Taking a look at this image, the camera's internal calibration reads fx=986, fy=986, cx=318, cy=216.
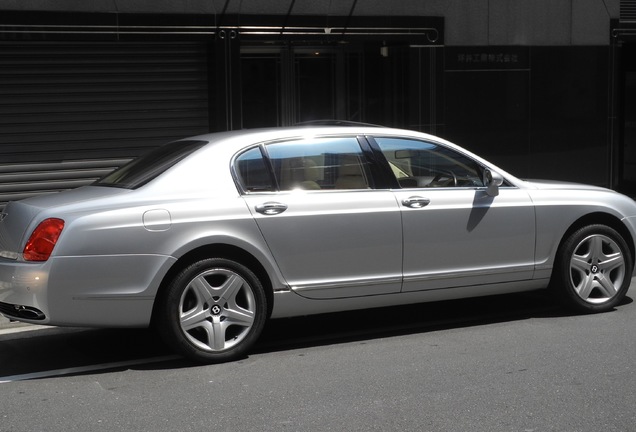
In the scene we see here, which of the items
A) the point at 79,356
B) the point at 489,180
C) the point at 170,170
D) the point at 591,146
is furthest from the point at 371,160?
the point at 591,146

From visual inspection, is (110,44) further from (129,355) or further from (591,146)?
(591,146)

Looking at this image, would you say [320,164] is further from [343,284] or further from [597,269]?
[597,269]

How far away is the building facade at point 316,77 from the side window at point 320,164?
19.2 feet

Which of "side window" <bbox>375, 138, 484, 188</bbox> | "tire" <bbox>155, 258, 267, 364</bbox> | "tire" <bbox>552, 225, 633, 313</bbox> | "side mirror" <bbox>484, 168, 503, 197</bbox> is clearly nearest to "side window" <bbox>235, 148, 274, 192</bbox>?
"tire" <bbox>155, 258, 267, 364</bbox>

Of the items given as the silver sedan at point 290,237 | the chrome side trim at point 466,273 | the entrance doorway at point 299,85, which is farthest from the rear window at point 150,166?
the entrance doorway at point 299,85

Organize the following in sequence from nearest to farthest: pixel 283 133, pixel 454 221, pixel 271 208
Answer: pixel 271 208 < pixel 283 133 < pixel 454 221

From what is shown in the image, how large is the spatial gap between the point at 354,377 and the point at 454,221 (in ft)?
5.36

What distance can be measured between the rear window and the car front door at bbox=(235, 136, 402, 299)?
45 centimetres

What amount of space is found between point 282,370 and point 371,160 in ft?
5.61

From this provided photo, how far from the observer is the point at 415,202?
7.07m

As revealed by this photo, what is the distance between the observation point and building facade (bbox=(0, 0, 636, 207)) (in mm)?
11875

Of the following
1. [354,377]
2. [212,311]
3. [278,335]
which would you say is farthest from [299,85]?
[354,377]

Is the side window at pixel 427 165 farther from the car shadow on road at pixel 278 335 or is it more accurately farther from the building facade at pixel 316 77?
the building facade at pixel 316 77

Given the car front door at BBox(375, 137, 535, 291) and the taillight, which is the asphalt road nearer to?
the car front door at BBox(375, 137, 535, 291)
